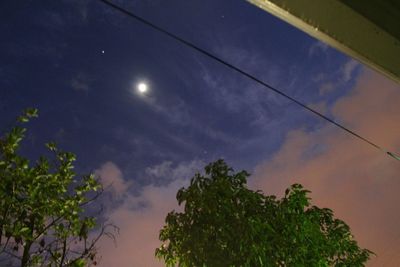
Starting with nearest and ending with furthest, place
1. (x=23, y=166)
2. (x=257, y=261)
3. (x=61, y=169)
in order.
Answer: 1. (x=23, y=166)
2. (x=61, y=169)
3. (x=257, y=261)

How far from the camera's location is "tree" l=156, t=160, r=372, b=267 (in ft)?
35.3

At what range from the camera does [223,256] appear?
435 inches

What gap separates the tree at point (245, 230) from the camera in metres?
10.8

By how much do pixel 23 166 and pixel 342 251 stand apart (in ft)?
30.9

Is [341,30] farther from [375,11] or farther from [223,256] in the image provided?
[223,256]

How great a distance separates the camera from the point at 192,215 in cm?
1182

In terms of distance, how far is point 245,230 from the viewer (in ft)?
35.8

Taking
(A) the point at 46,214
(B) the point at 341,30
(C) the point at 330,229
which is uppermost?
(C) the point at 330,229

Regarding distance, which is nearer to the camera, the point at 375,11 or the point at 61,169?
the point at 375,11

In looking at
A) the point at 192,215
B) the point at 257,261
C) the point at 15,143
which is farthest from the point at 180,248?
the point at 15,143

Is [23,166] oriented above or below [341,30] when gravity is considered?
above

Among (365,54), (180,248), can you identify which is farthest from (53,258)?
(365,54)

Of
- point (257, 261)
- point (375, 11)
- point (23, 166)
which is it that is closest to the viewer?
point (375, 11)

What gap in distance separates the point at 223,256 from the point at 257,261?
93cm
